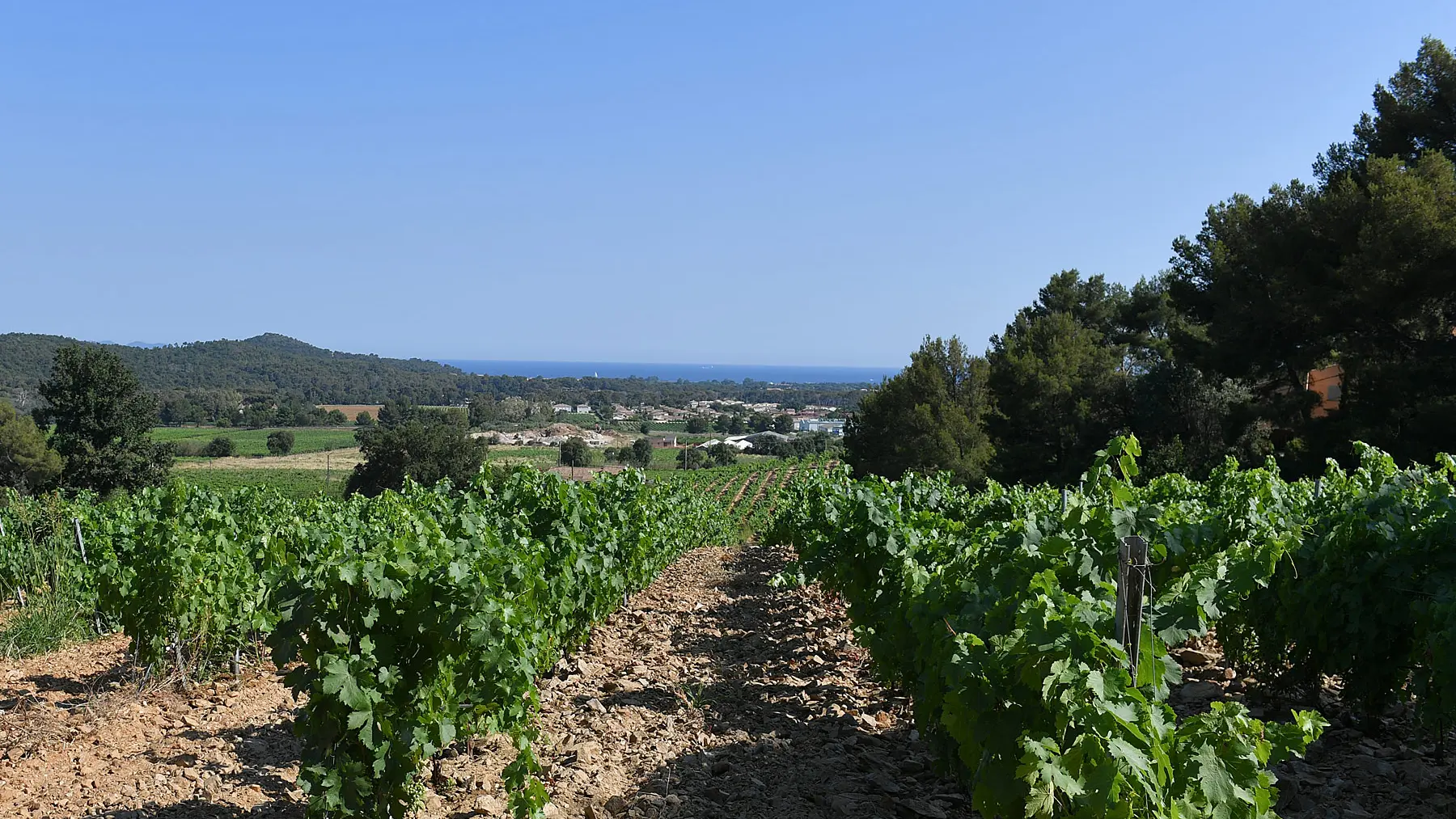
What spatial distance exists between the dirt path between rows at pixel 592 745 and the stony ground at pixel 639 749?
16 millimetres

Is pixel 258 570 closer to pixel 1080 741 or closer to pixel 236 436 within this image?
pixel 1080 741

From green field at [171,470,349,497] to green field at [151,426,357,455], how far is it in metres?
15.9

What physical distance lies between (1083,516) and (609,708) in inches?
150

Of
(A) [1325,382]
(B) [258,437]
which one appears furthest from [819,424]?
(A) [1325,382]

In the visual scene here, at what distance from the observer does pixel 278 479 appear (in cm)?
6081

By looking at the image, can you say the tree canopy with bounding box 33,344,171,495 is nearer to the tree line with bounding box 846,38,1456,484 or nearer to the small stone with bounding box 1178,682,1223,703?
the tree line with bounding box 846,38,1456,484

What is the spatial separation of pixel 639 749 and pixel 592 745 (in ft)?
0.97

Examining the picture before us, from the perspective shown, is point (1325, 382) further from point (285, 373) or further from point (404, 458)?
point (285, 373)

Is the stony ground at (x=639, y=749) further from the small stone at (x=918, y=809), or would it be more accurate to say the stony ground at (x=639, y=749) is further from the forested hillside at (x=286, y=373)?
the forested hillside at (x=286, y=373)

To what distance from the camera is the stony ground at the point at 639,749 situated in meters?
4.73

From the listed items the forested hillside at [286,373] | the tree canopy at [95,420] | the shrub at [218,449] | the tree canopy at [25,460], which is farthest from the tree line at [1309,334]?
the forested hillside at [286,373]

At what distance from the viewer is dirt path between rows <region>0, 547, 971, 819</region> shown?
480cm

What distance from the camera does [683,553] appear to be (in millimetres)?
21953

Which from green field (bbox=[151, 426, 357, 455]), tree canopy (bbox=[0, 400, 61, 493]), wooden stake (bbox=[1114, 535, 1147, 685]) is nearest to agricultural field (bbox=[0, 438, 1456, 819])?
wooden stake (bbox=[1114, 535, 1147, 685])
